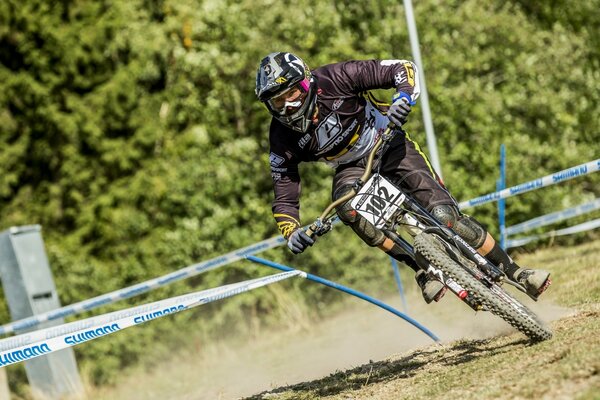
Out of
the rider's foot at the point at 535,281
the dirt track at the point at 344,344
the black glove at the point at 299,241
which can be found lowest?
the dirt track at the point at 344,344

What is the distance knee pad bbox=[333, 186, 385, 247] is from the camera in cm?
611

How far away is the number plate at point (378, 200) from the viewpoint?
6066 mm

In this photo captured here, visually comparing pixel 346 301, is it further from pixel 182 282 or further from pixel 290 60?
pixel 290 60

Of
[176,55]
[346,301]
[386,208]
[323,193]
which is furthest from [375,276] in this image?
[386,208]

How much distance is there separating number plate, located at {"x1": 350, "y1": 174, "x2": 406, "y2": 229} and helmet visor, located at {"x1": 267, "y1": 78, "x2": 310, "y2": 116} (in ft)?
2.48

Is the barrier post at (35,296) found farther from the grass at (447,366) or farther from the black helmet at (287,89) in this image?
the black helmet at (287,89)

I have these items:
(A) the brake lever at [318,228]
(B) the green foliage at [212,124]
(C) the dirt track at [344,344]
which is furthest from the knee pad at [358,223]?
(B) the green foliage at [212,124]

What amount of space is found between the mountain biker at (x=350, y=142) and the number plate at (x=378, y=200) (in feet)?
0.20

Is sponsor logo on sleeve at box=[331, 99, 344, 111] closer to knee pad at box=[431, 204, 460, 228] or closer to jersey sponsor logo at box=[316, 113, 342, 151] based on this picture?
jersey sponsor logo at box=[316, 113, 342, 151]

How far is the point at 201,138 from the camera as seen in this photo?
18.1 m

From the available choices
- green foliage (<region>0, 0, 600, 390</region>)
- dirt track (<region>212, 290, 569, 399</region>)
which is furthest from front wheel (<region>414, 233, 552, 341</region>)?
green foliage (<region>0, 0, 600, 390</region>)

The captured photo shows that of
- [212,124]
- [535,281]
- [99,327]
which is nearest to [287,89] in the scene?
[99,327]

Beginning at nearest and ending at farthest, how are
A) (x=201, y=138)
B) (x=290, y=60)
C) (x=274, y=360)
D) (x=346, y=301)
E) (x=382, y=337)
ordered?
(x=290, y=60), (x=382, y=337), (x=274, y=360), (x=346, y=301), (x=201, y=138)

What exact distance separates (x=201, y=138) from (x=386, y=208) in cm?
1237
